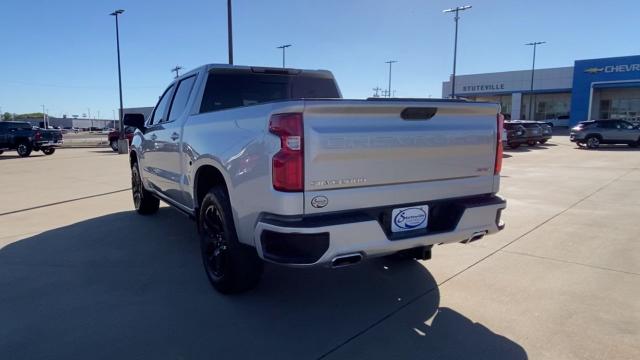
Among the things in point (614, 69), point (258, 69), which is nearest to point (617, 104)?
point (614, 69)

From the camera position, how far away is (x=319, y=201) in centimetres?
280

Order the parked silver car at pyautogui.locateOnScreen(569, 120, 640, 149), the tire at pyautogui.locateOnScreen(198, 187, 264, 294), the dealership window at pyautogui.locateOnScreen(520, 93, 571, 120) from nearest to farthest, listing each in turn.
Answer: the tire at pyautogui.locateOnScreen(198, 187, 264, 294), the parked silver car at pyautogui.locateOnScreen(569, 120, 640, 149), the dealership window at pyautogui.locateOnScreen(520, 93, 571, 120)

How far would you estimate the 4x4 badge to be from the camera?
2.78 metres

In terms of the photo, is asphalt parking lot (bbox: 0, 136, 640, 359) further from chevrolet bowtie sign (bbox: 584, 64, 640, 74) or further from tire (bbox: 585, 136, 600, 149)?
chevrolet bowtie sign (bbox: 584, 64, 640, 74)

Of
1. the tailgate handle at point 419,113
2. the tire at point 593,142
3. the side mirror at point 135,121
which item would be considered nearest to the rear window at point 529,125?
the tire at point 593,142

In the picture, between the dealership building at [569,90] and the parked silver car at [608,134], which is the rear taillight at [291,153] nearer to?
the parked silver car at [608,134]

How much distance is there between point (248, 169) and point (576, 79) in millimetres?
52441

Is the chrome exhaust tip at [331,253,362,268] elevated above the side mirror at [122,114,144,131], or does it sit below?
below

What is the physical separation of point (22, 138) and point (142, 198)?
1816cm

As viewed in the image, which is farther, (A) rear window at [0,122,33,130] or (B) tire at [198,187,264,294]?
(A) rear window at [0,122,33,130]

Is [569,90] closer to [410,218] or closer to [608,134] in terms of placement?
[608,134]

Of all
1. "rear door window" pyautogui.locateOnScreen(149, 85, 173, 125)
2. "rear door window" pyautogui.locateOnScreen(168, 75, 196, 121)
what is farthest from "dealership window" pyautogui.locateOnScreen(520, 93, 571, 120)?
"rear door window" pyautogui.locateOnScreen(168, 75, 196, 121)

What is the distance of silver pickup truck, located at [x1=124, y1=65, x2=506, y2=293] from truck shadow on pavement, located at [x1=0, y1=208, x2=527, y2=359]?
14.6 inches

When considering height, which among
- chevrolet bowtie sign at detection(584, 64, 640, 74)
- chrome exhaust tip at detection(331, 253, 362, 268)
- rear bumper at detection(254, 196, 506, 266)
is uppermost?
chevrolet bowtie sign at detection(584, 64, 640, 74)
